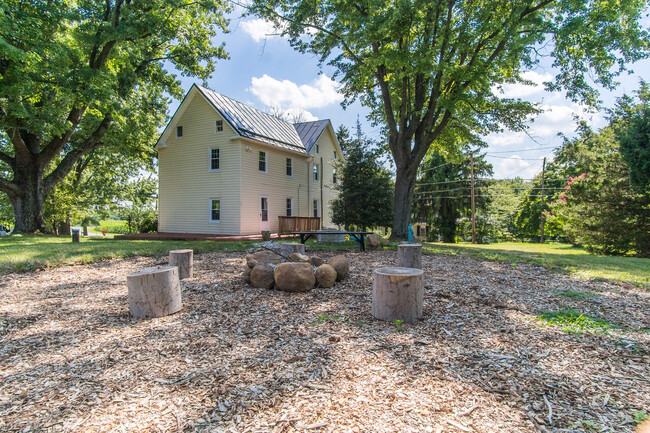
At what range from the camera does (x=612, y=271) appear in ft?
23.1

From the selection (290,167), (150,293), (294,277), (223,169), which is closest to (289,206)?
(290,167)

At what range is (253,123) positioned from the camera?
59.8 ft

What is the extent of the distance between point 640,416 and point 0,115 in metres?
18.9

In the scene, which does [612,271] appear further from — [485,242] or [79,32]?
[485,242]

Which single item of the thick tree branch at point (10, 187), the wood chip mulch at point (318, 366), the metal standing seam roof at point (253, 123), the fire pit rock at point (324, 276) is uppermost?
the metal standing seam roof at point (253, 123)

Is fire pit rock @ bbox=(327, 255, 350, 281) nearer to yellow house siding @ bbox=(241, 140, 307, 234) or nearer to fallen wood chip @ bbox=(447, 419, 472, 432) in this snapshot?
fallen wood chip @ bbox=(447, 419, 472, 432)

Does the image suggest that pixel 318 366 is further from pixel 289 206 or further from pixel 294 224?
pixel 289 206

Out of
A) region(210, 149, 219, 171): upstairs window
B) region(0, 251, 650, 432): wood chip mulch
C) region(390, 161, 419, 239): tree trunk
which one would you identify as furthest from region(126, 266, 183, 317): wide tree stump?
region(210, 149, 219, 171): upstairs window

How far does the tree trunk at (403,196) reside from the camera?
504 inches

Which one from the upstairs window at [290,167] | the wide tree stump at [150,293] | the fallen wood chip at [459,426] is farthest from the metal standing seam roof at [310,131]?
the fallen wood chip at [459,426]

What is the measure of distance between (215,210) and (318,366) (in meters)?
15.5

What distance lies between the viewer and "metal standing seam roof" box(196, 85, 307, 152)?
1661 centimetres

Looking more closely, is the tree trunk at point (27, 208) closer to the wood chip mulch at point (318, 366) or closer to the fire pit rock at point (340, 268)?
the wood chip mulch at point (318, 366)

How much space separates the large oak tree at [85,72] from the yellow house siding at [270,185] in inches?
202
